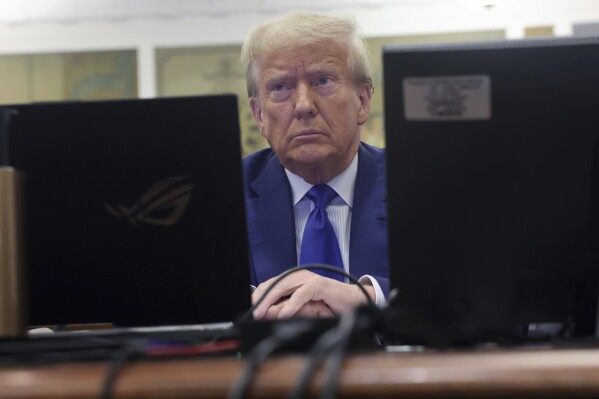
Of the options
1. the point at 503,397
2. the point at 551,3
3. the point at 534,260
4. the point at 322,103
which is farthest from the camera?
the point at 551,3

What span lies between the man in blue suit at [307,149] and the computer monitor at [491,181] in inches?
38.6

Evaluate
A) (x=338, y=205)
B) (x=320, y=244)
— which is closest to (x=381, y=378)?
(x=320, y=244)

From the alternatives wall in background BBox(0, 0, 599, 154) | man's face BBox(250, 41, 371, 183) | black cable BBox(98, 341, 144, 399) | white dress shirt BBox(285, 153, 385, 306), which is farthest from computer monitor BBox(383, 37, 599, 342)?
wall in background BBox(0, 0, 599, 154)

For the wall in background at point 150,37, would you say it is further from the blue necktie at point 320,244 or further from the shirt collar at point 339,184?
the blue necktie at point 320,244

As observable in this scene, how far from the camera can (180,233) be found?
101 cm

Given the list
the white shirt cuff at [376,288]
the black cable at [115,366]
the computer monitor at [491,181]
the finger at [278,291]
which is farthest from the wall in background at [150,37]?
the black cable at [115,366]

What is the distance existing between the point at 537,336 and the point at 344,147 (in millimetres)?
1163

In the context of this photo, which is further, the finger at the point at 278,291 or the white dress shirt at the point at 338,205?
the white dress shirt at the point at 338,205

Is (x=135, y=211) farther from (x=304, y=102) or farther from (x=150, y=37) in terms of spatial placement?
(x=150, y=37)

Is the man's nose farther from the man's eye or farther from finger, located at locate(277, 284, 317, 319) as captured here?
finger, located at locate(277, 284, 317, 319)

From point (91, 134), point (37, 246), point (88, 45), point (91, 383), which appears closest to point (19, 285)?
point (37, 246)

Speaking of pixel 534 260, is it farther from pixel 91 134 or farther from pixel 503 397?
pixel 91 134

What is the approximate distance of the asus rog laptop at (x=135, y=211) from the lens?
1.01 m

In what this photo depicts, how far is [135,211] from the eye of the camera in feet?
3.34
